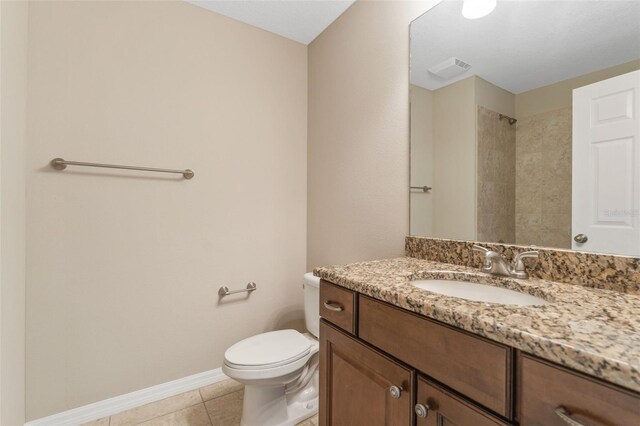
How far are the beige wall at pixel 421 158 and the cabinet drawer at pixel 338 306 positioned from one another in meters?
0.58

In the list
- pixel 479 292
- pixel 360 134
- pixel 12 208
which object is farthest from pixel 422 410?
pixel 12 208

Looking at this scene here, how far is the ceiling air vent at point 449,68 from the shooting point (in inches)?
47.0

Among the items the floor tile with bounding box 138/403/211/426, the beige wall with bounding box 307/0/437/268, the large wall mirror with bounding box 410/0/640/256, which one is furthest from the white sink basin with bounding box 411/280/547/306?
the floor tile with bounding box 138/403/211/426

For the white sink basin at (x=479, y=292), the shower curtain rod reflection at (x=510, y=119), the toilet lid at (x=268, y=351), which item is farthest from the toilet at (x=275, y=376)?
the shower curtain rod reflection at (x=510, y=119)

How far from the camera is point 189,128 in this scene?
5.55 feet

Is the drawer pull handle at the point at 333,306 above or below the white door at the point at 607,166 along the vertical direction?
below

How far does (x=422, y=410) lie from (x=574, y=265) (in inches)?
24.5

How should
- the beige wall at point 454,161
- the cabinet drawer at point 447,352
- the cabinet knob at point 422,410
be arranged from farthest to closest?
1. the beige wall at point 454,161
2. the cabinet knob at point 422,410
3. the cabinet drawer at point 447,352

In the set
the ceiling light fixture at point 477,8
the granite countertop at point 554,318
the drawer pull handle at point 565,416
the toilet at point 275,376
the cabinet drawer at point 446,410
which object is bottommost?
the toilet at point 275,376

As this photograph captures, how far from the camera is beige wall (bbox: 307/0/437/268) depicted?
1.42 meters

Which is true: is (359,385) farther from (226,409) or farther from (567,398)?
Result: (226,409)

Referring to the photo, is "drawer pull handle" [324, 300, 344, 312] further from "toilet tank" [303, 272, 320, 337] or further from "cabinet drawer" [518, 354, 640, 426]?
"toilet tank" [303, 272, 320, 337]

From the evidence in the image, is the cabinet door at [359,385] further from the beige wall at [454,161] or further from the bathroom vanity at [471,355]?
the beige wall at [454,161]

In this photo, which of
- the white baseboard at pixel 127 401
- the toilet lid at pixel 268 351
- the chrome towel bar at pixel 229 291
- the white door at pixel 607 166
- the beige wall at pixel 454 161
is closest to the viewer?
the white door at pixel 607 166
